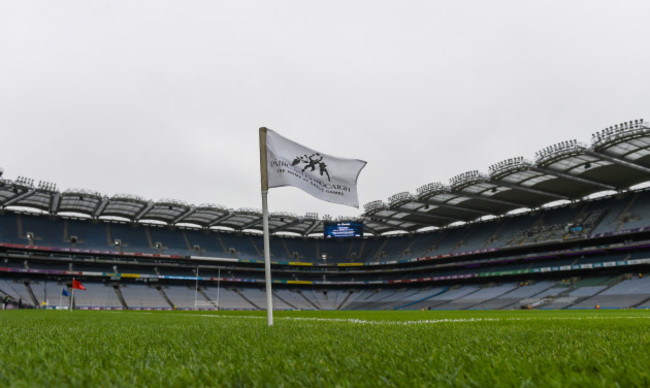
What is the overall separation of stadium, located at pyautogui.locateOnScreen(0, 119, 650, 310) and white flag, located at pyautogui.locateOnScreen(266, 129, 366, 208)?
30.5 meters

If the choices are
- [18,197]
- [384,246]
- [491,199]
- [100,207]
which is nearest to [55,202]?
[18,197]

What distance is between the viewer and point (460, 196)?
47906mm

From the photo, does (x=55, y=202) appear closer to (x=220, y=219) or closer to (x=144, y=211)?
(x=144, y=211)

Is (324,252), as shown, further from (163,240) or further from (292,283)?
(163,240)

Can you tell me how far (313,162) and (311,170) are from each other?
19 centimetres

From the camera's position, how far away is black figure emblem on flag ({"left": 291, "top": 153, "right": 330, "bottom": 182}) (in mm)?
8305

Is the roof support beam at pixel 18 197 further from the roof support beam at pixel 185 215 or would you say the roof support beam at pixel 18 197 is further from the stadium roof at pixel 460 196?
the roof support beam at pixel 185 215

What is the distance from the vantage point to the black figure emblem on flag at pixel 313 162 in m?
8.30

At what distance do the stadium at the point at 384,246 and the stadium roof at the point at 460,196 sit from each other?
198mm

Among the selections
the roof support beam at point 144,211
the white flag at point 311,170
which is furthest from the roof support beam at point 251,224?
the white flag at point 311,170

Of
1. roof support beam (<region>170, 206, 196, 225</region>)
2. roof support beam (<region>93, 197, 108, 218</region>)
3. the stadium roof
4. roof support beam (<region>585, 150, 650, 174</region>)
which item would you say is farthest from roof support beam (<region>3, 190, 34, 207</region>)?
roof support beam (<region>585, 150, 650, 174</region>)

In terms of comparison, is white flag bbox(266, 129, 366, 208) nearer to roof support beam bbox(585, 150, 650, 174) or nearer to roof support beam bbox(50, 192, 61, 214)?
roof support beam bbox(585, 150, 650, 174)

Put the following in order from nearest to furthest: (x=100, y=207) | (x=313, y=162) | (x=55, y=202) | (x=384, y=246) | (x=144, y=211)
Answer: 1. (x=313, y=162)
2. (x=55, y=202)
3. (x=100, y=207)
4. (x=144, y=211)
5. (x=384, y=246)

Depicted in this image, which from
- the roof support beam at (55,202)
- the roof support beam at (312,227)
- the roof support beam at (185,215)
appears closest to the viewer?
the roof support beam at (55,202)
